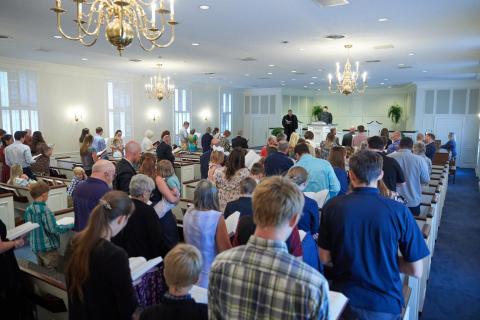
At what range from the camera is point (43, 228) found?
3.47 metres

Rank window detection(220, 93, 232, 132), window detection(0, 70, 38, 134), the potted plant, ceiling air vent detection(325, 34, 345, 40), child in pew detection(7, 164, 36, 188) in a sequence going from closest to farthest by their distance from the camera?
child in pew detection(7, 164, 36, 188)
ceiling air vent detection(325, 34, 345, 40)
window detection(0, 70, 38, 134)
window detection(220, 93, 232, 132)
the potted plant

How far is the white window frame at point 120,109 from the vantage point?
1228cm

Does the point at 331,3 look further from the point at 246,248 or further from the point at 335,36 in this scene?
the point at 246,248

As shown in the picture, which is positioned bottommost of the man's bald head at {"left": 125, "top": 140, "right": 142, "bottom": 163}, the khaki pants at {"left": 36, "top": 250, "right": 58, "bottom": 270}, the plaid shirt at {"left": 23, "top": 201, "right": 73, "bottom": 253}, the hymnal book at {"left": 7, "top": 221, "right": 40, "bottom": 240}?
the khaki pants at {"left": 36, "top": 250, "right": 58, "bottom": 270}

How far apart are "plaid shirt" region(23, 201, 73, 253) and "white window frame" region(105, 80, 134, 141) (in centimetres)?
906

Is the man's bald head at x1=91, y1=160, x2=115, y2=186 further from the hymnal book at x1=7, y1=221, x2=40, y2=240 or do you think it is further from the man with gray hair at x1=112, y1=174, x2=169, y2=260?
the man with gray hair at x1=112, y1=174, x2=169, y2=260

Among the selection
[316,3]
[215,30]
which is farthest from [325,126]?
[316,3]

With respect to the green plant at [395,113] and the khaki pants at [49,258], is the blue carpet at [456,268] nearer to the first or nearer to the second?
the khaki pants at [49,258]

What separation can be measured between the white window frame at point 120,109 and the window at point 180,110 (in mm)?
2261

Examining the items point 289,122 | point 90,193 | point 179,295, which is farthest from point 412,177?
point 289,122

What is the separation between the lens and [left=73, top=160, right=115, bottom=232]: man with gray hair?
2.97 metres

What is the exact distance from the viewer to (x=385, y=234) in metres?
1.82

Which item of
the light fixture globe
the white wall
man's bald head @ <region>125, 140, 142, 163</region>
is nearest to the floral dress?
man's bald head @ <region>125, 140, 142, 163</region>

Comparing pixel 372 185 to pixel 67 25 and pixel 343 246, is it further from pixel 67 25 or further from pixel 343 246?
pixel 67 25
